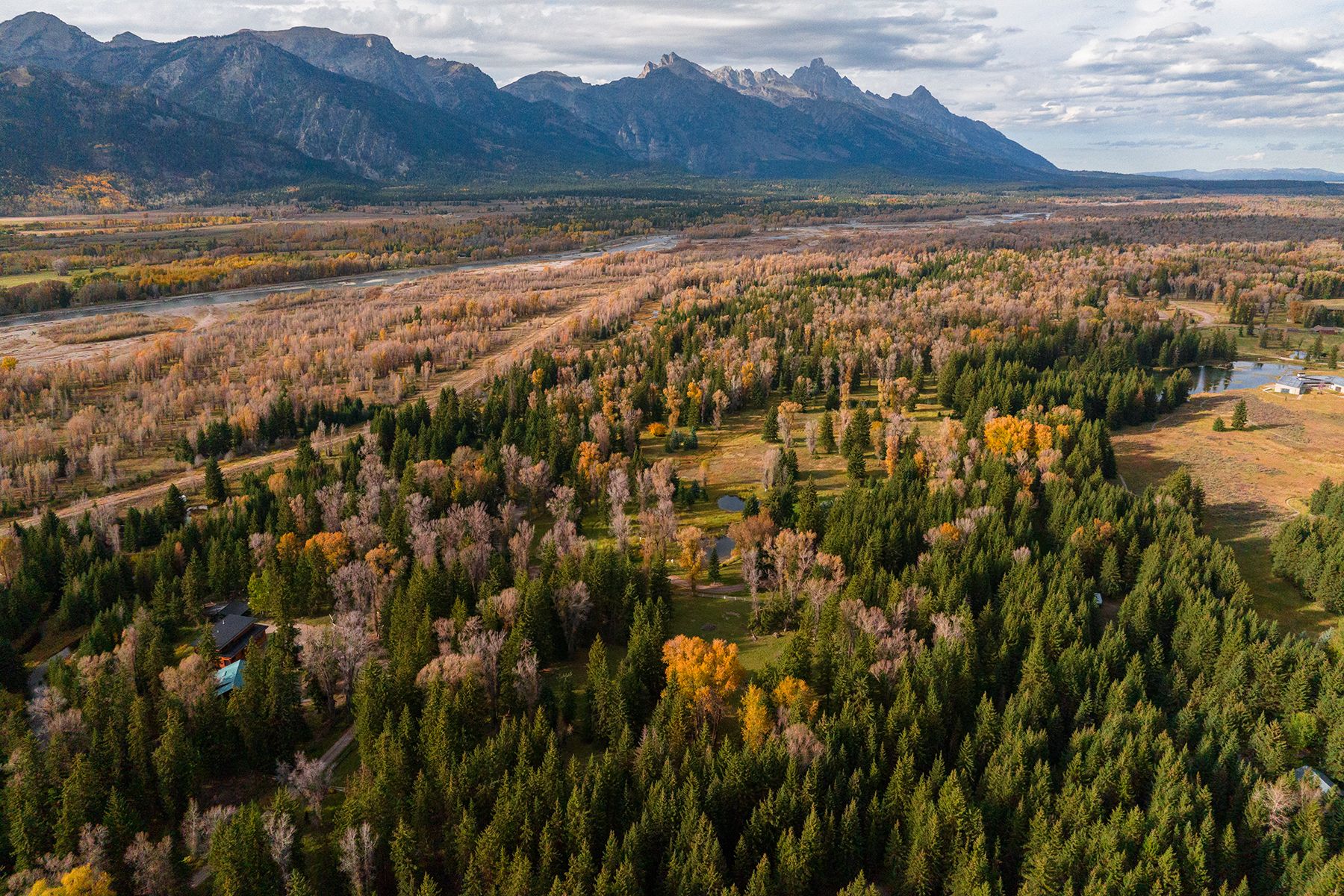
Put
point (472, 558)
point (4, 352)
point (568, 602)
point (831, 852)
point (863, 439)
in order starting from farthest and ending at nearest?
point (4, 352), point (863, 439), point (472, 558), point (568, 602), point (831, 852)

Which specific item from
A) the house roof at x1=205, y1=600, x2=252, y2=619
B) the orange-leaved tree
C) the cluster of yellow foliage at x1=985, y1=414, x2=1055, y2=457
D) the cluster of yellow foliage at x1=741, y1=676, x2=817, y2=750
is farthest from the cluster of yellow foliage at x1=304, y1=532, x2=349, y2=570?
the cluster of yellow foliage at x1=985, y1=414, x2=1055, y2=457

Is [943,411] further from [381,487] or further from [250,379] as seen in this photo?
[250,379]

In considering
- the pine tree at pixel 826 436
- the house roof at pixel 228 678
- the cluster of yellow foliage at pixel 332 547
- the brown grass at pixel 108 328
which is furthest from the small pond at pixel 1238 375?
the brown grass at pixel 108 328

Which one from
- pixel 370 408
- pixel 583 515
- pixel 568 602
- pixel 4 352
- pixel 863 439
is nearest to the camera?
pixel 568 602

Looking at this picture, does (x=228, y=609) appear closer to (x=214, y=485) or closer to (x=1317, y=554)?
(x=214, y=485)

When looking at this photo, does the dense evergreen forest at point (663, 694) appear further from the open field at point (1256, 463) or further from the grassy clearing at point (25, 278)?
the grassy clearing at point (25, 278)

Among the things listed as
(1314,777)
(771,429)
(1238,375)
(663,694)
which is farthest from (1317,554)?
(1238,375)

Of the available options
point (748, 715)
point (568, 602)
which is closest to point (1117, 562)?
point (748, 715)

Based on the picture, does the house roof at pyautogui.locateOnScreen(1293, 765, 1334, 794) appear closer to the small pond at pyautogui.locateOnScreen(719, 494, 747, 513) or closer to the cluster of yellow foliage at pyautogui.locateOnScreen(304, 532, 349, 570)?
the small pond at pyautogui.locateOnScreen(719, 494, 747, 513)
